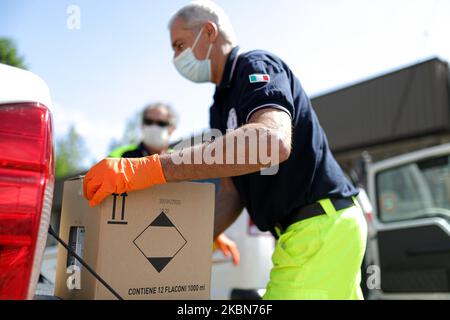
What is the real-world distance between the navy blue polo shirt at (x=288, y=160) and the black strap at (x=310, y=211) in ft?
0.06

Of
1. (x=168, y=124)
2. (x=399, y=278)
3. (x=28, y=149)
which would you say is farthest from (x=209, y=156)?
(x=399, y=278)

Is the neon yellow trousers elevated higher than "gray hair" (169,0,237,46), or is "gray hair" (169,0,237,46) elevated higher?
"gray hair" (169,0,237,46)

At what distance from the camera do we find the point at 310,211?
1.81m

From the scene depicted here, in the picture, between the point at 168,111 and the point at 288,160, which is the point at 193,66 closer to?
the point at 288,160

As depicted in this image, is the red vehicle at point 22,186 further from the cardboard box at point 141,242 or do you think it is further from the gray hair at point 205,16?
the gray hair at point 205,16

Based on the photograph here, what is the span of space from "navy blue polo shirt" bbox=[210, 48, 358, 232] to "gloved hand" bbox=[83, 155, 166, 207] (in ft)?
1.46

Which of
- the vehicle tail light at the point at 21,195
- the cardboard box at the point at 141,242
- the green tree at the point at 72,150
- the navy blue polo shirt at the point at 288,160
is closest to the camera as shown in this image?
the vehicle tail light at the point at 21,195

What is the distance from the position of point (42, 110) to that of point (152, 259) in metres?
0.54

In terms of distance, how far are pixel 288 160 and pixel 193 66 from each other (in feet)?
2.02

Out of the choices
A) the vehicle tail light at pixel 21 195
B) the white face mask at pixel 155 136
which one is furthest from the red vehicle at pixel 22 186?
the white face mask at pixel 155 136

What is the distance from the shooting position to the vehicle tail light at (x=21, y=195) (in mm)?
979

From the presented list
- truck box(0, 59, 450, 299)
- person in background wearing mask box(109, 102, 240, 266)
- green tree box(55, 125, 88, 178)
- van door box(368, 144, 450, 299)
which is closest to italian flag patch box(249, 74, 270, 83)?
truck box(0, 59, 450, 299)

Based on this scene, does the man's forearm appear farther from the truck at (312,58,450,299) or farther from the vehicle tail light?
the truck at (312,58,450,299)

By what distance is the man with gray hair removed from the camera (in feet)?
4.68
